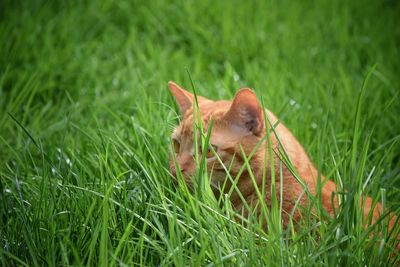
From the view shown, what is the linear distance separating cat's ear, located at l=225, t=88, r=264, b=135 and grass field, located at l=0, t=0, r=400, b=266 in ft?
0.63

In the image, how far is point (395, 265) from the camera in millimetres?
1567

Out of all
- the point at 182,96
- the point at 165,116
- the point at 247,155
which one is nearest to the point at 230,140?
the point at 247,155

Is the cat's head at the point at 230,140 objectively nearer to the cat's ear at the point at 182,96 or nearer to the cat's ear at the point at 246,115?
the cat's ear at the point at 246,115

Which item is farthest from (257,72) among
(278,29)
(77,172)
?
(77,172)

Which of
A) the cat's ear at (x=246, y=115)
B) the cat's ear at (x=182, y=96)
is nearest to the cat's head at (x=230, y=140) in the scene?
the cat's ear at (x=246, y=115)

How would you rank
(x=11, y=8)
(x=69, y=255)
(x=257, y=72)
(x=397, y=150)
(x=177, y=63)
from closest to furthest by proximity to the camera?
(x=69, y=255), (x=397, y=150), (x=257, y=72), (x=177, y=63), (x=11, y=8)

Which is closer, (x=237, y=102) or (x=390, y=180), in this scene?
(x=237, y=102)

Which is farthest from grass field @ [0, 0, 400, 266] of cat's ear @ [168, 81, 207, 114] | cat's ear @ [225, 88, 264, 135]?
cat's ear @ [225, 88, 264, 135]

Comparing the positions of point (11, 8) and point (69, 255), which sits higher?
point (11, 8)

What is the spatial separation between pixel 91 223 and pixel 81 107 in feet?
3.81

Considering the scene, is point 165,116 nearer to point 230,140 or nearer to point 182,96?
point 182,96

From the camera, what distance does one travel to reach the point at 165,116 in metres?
2.27

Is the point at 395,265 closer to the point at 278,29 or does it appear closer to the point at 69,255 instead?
the point at 69,255

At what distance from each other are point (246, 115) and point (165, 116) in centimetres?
54
